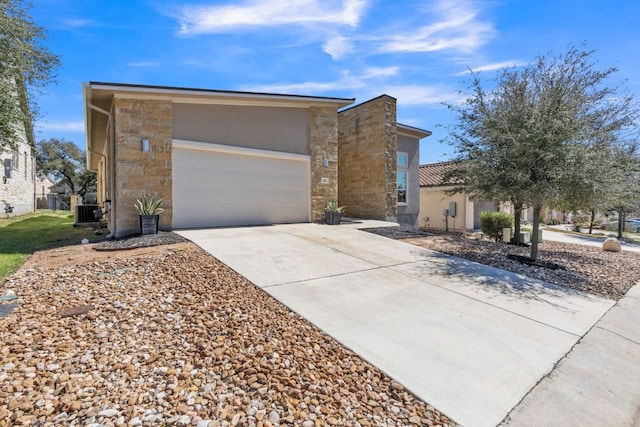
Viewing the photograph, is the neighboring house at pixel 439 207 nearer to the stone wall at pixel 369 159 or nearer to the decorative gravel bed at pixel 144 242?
the stone wall at pixel 369 159

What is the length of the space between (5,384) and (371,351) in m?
2.89

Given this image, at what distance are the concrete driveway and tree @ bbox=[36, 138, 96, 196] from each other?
40.9 metres

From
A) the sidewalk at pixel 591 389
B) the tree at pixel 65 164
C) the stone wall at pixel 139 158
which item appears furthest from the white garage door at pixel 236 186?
the tree at pixel 65 164

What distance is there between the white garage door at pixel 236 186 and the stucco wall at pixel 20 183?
12.6 m

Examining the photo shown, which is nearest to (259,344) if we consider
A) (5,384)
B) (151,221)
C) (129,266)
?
(5,384)

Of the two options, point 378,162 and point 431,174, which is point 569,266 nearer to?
point 378,162

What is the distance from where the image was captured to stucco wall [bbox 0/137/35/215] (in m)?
16.9

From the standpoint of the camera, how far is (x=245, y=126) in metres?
9.84

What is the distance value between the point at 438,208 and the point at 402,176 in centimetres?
448

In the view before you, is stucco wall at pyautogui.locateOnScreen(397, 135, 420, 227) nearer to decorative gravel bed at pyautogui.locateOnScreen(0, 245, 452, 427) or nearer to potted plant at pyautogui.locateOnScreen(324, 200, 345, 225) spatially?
potted plant at pyautogui.locateOnScreen(324, 200, 345, 225)

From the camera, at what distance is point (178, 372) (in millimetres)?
2494

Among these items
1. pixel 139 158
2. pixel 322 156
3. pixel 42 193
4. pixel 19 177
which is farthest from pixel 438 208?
pixel 42 193

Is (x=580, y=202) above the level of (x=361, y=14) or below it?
below

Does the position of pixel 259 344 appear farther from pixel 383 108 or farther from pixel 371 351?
pixel 383 108
